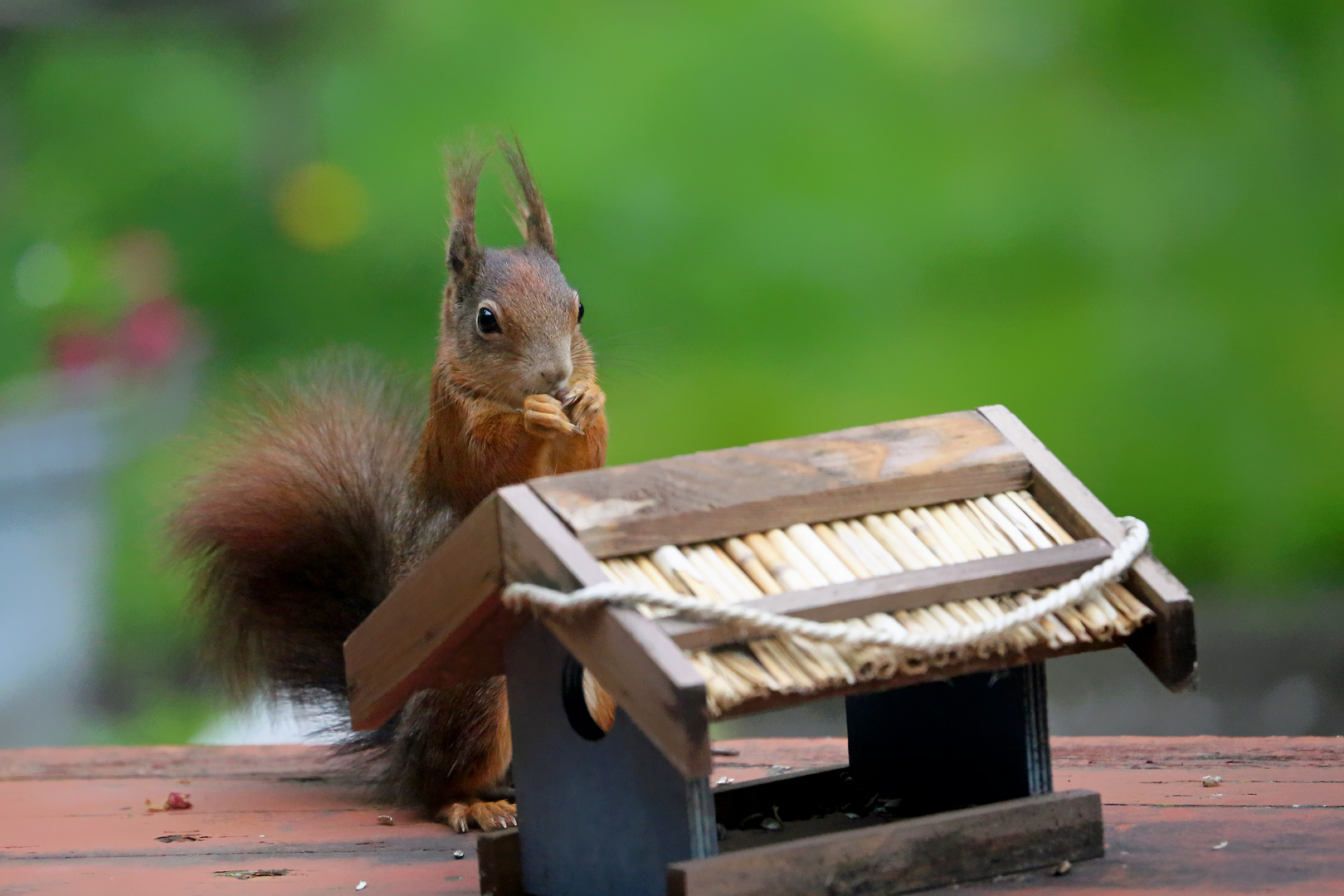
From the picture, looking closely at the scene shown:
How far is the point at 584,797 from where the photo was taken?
1.13 metres

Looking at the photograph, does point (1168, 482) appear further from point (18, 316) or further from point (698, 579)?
point (18, 316)

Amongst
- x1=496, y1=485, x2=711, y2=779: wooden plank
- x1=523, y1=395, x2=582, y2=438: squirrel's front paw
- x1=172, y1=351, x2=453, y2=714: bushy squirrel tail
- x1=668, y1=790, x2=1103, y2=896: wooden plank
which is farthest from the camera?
x1=172, y1=351, x2=453, y2=714: bushy squirrel tail

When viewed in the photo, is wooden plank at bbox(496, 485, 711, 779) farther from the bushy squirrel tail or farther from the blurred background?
the blurred background

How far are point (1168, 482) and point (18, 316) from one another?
7.40ft

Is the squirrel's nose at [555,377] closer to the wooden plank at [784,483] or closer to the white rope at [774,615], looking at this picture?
the wooden plank at [784,483]

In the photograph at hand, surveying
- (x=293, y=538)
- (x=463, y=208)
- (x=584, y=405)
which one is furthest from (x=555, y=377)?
(x=293, y=538)

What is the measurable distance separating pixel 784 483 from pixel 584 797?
280mm

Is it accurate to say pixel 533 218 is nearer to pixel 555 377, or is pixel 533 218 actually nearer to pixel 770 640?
pixel 555 377

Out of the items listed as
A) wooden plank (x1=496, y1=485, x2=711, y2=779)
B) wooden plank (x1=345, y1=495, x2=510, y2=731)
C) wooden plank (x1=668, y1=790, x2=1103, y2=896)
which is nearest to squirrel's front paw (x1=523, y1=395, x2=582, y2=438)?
wooden plank (x1=345, y1=495, x2=510, y2=731)

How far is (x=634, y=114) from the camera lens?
2.86 m

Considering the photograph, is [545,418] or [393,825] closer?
[545,418]

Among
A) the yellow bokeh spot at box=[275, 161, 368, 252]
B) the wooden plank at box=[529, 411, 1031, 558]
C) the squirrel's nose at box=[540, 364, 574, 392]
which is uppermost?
the yellow bokeh spot at box=[275, 161, 368, 252]

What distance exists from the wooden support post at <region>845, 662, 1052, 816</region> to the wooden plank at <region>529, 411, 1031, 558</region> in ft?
0.54

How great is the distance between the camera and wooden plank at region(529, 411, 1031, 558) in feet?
3.42
